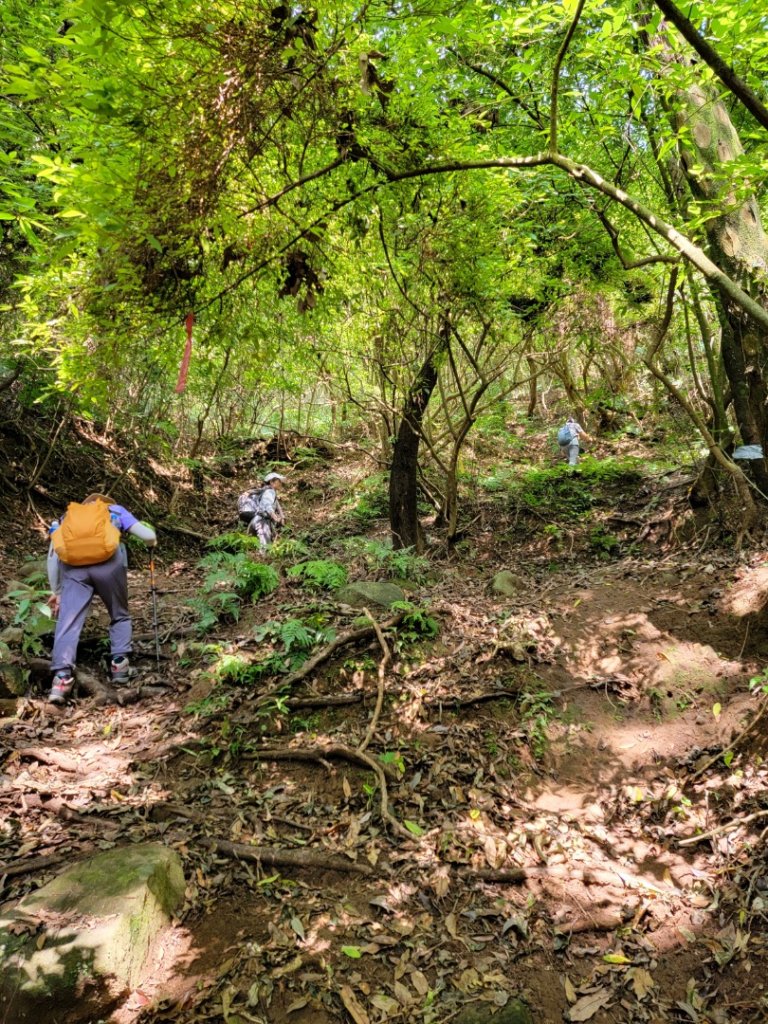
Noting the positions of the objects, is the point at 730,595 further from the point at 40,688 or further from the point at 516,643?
the point at 40,688

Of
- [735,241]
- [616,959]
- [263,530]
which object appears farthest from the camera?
[263,530]

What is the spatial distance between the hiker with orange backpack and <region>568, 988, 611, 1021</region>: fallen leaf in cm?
452

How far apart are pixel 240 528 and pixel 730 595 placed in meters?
9.38

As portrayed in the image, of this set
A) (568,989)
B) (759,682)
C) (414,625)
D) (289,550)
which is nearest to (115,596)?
(414,625)

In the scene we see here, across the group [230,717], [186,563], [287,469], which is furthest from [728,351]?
[287,469]

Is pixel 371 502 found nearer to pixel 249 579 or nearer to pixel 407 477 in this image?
pixel 407 477

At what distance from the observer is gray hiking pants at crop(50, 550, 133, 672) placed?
513cm

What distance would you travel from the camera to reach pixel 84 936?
2.69m

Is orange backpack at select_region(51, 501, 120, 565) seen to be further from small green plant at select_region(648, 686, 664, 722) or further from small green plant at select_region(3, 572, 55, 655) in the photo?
small green plant at select_region(648, 686, 664, 722)

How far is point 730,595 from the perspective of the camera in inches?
206

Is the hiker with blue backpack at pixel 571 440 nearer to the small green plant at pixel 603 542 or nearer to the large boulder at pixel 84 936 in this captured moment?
the small green plant at pixel 603 542

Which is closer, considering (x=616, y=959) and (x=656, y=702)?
(x=616, y=959)

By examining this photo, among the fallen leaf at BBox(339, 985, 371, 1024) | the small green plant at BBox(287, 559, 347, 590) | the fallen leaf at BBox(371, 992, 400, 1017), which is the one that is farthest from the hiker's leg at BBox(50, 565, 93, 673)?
the fallen leaf at BBox(371, 992, 400, 1017)

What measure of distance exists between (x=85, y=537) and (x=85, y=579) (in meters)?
0.42
